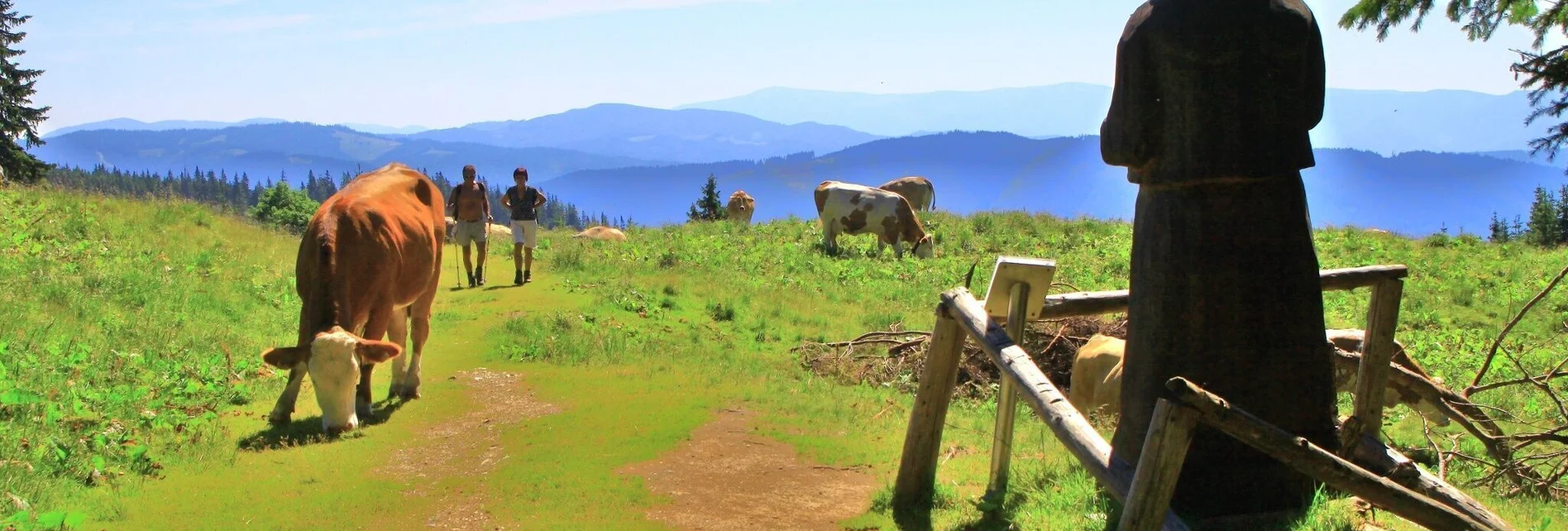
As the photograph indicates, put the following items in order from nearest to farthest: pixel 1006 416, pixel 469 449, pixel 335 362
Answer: pixel 1006 416
pixel 335 362
pixel 469 449

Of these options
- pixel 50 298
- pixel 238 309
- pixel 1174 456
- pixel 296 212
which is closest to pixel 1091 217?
pixel 238 309

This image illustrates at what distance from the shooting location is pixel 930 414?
21.9 feet

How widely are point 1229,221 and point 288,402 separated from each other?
739 cm

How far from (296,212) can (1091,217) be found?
33252 millimetres

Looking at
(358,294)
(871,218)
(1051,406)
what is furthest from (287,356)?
(871,218)

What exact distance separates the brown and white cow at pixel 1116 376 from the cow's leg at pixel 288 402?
6459 mm

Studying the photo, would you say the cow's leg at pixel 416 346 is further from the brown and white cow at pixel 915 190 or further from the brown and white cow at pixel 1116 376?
the brown and white cow at pixel 915 190

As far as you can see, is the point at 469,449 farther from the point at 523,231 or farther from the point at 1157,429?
the point at 523,231

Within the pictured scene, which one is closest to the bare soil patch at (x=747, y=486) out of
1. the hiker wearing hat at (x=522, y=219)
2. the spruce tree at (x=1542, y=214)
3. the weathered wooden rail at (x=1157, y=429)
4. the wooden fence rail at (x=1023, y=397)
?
the wooden fence rail at (x=1023, y=397)

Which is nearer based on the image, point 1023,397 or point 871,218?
point 1023,397

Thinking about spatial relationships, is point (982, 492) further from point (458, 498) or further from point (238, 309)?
point (238, 309)

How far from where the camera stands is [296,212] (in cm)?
4609

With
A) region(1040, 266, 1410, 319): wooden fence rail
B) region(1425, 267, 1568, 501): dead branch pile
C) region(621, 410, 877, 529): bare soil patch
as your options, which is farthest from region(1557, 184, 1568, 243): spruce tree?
region(621, 410, 877, 529): bare soil patch

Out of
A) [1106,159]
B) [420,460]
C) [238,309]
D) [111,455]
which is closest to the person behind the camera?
[1106,159]
